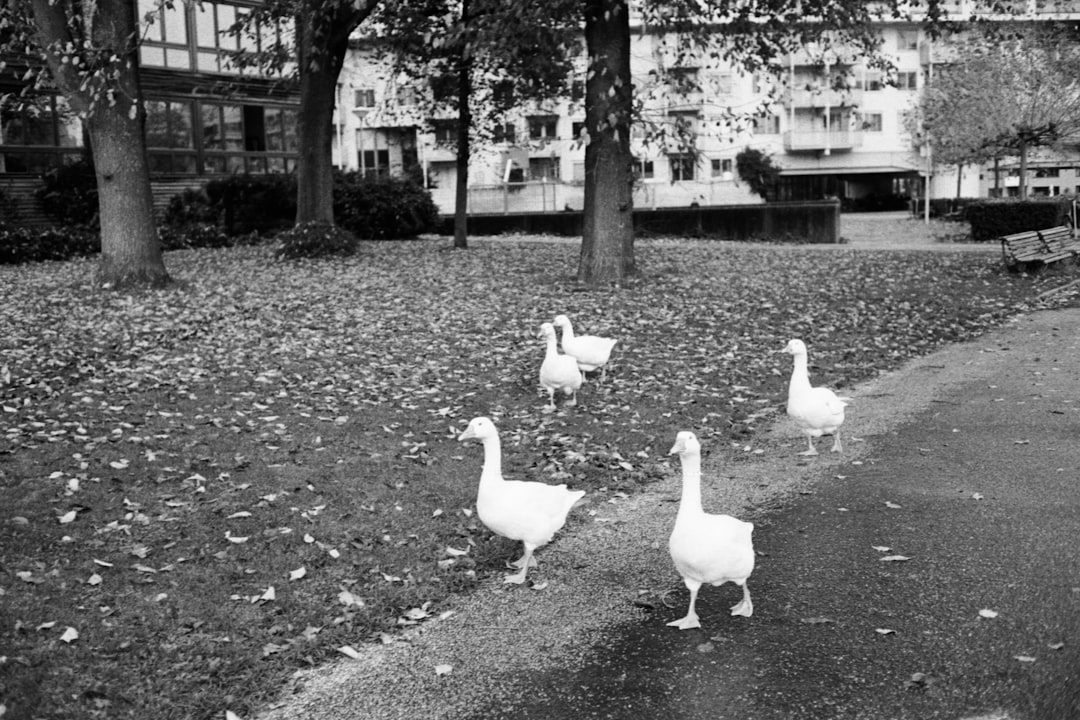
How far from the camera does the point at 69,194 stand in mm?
28016

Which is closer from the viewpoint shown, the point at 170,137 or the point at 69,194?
the point at 69,194

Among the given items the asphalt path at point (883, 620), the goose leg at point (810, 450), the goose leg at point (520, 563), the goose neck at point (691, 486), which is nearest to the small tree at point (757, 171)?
the goose leg at point (810, 450)

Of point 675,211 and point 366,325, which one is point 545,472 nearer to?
point 366,325

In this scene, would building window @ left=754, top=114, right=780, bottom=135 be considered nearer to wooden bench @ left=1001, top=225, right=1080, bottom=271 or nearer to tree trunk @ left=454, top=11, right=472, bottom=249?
tree trunk @ left=454, top=11, right=472, bottom=249

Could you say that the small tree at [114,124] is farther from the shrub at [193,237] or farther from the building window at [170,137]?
the building window at [170,137]

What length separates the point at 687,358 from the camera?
1324 cm

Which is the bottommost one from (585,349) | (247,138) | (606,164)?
(585,349)

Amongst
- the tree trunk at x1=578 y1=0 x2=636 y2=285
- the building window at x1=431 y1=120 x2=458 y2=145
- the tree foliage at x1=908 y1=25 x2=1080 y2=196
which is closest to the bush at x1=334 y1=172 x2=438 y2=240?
the building window at x1=431 y1=120 x2=458 y2=145

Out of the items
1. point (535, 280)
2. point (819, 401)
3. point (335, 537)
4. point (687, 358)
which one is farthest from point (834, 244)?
point (335, 537)

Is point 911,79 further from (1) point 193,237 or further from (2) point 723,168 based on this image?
(1) point 193,237

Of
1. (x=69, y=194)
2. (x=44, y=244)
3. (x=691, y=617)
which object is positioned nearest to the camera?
(x=691, y=617)

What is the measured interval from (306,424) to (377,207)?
20605 mm

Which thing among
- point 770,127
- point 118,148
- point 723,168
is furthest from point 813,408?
point 770,127

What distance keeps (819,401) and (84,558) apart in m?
5.59
